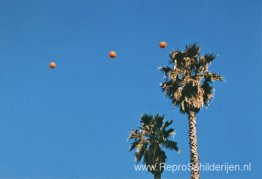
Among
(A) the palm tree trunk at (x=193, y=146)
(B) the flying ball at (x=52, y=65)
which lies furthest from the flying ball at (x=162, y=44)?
(B) the flying ball at (x=52, y=65)

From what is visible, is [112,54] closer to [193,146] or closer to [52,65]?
[52,65]

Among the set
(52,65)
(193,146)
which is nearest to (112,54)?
(52,65)

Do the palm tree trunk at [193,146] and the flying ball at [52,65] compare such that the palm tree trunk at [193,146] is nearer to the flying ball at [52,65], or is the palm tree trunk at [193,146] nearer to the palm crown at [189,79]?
the palm crown at [189,79]

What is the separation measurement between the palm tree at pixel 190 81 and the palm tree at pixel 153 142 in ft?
8.25

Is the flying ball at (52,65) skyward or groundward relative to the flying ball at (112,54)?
groundward

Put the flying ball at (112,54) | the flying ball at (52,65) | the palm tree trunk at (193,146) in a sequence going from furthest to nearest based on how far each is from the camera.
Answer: the flying ball at (52,65) < the palm tree trunk at (193,146) < the flying ball at (112,54)

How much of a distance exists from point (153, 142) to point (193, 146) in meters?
4.14

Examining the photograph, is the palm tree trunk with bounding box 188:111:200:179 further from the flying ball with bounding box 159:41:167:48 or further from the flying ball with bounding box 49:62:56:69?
the flying ball with bounding box 49:62:56:69

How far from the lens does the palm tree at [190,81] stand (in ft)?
108

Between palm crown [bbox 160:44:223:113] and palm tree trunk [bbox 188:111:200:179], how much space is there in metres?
0.69

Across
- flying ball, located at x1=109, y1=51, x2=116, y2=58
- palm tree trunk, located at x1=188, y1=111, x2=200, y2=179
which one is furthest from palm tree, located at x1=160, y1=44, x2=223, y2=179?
flying ball, located at x1=109, y1=51, x2=116, y2=58

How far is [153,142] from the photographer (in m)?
34.9

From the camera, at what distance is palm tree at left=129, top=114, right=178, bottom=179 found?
34.0 metres

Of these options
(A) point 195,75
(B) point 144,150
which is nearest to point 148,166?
(B) point 144,150
